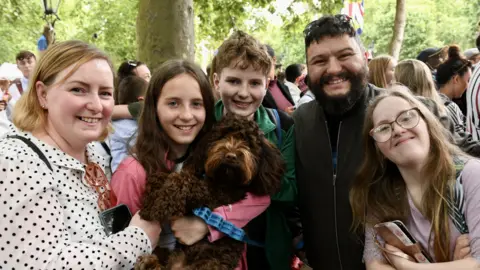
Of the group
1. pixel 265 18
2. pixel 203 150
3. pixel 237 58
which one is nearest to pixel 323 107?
pixel 237 58

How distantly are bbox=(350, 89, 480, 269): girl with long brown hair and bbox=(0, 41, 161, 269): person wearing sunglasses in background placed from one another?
1.40 m

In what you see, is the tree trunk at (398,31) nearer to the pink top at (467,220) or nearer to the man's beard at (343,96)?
the man's beard at (343,96)

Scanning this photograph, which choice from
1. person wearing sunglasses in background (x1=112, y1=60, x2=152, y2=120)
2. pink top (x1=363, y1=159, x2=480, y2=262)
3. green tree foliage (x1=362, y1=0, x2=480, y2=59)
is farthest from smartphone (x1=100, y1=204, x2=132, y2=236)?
green tree foliage (x1=362, y1=0, x2=480, y2=59)

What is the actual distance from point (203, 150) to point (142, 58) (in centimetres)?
385

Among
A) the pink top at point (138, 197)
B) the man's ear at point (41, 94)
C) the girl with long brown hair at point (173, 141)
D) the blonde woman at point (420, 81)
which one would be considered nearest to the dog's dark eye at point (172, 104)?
the girl with long brown hair at point (173, 141)

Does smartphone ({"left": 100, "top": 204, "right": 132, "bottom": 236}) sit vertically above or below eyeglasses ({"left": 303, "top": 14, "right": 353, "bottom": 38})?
below

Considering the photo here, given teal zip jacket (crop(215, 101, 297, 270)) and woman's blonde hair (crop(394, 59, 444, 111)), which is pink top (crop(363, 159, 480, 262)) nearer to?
teal zip jacket (crop(215, 101, 297, 270))

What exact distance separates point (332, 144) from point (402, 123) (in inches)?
25.2

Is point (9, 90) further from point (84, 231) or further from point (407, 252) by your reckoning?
point (407, 252)

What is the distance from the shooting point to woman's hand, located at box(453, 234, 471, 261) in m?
2.33

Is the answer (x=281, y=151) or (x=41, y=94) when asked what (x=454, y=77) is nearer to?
(x=281, y=151)

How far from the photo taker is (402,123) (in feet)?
8.60

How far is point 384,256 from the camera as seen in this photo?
2662mm

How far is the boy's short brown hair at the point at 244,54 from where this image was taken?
3.17 metres
